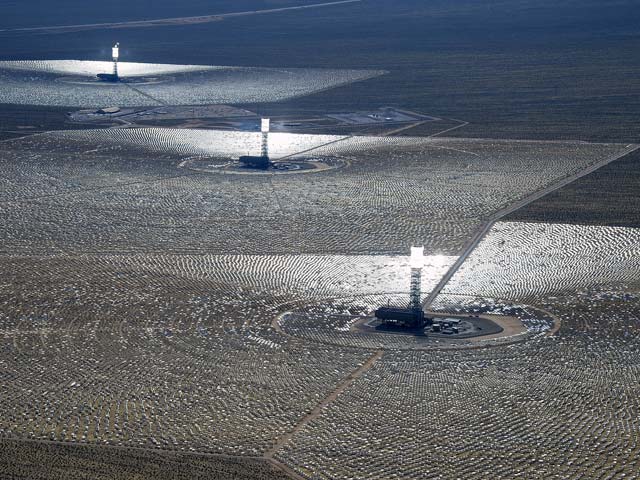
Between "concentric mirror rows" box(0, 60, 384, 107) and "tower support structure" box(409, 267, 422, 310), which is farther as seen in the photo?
"concentric mirror rows" box(0, 60, 384, 107)

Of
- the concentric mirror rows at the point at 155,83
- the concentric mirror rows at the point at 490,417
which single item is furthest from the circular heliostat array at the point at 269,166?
the concentric mirror rows at the point at 490,417

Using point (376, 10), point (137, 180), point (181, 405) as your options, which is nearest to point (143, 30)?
point (376, 10)

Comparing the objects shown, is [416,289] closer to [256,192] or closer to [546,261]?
[546,261]

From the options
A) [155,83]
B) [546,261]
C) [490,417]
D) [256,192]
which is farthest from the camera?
[155,83]

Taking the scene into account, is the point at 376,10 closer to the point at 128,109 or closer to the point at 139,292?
the point at 128,109

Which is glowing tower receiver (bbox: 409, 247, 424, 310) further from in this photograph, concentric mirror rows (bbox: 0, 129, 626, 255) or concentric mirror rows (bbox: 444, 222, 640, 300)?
concentric mirror rows (bbox: 0, 129, 626, 255)

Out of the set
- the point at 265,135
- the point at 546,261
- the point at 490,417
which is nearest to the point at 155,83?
the point at 265,135

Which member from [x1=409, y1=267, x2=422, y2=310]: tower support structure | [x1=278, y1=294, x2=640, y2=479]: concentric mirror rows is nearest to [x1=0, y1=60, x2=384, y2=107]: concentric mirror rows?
[x1=409, y1=267, x2=422, y2=310]: tower support structure

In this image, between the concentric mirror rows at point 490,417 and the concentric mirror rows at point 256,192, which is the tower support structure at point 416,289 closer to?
the concentric mirror rows at point 490,417

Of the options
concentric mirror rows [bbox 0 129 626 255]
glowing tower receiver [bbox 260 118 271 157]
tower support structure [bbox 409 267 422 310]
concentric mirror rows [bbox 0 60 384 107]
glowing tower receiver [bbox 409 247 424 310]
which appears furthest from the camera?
concentric mirror rows [bbox 0 60 384 107]

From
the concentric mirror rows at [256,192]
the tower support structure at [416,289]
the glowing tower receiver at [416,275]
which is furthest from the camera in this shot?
the concentric mirror rows at [256,192]

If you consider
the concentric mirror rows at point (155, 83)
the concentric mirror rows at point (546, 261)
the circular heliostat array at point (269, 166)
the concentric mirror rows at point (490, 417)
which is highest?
the concentric mirror rows at point (155, 83)
